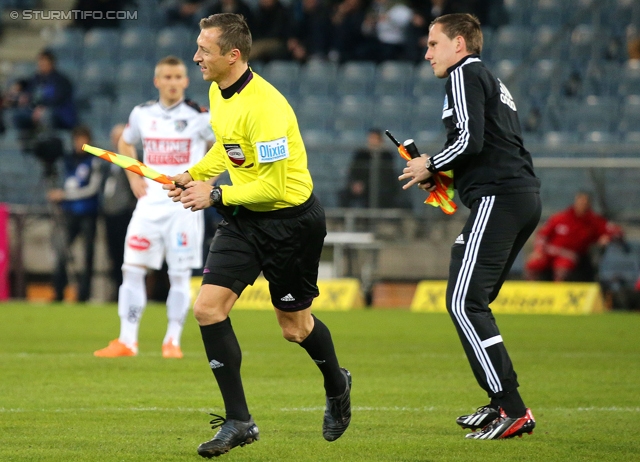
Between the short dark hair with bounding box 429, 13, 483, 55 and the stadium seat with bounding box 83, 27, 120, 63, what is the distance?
697 inches

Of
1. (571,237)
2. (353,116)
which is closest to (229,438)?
(571,237)

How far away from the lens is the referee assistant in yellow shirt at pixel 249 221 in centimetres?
575

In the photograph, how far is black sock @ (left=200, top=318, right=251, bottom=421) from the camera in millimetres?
5750

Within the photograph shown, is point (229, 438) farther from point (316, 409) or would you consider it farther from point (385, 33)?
point (385, 33)

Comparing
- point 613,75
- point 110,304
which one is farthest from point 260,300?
point 613,75

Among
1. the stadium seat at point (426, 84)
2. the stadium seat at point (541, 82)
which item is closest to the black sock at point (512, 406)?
the stadium seat at point (541, 82)

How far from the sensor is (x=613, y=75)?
2006cm

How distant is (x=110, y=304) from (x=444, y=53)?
40.2 feet

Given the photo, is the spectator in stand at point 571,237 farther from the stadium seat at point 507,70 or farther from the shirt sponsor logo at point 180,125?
the shirt sponsor logo at point 180,125

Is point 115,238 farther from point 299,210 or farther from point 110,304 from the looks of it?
point 299,210

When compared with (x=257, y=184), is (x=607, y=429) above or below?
below

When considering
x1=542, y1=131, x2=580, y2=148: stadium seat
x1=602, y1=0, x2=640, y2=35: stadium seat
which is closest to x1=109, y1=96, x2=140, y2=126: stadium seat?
x1=542, y1=131, x2=580, y2=148: stadium seat

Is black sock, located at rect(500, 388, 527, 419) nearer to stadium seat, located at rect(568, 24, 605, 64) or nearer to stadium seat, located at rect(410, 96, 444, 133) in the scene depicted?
stadium seat, located at rect(410, 96, 444, 133)

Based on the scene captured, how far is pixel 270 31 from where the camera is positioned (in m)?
22.0
